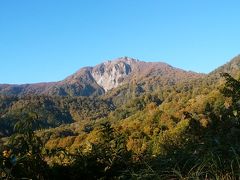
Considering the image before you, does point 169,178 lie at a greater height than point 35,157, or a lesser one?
lesser

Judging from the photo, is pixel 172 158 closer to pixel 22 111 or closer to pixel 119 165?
pixel 119 165

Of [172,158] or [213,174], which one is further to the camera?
[172,158]

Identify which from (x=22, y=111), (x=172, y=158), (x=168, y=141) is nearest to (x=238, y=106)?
(x=168, y=141)

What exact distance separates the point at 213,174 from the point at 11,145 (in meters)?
1.89

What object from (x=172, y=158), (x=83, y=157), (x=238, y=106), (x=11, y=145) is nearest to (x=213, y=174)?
(x=172, y=158)

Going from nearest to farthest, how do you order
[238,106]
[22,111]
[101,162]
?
[22,111] → [101,162] → [238,106]

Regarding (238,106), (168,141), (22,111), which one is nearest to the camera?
(22,111)

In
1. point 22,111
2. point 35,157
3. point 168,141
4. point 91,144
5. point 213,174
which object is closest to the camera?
point 213,174

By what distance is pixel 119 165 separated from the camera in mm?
4582

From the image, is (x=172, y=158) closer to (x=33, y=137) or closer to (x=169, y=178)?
(x=169, y=178)

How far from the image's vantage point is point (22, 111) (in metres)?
4.36

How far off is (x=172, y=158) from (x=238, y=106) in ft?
9.75

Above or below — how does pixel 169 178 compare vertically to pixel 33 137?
below

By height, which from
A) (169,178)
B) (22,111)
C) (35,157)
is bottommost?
(169,178)
